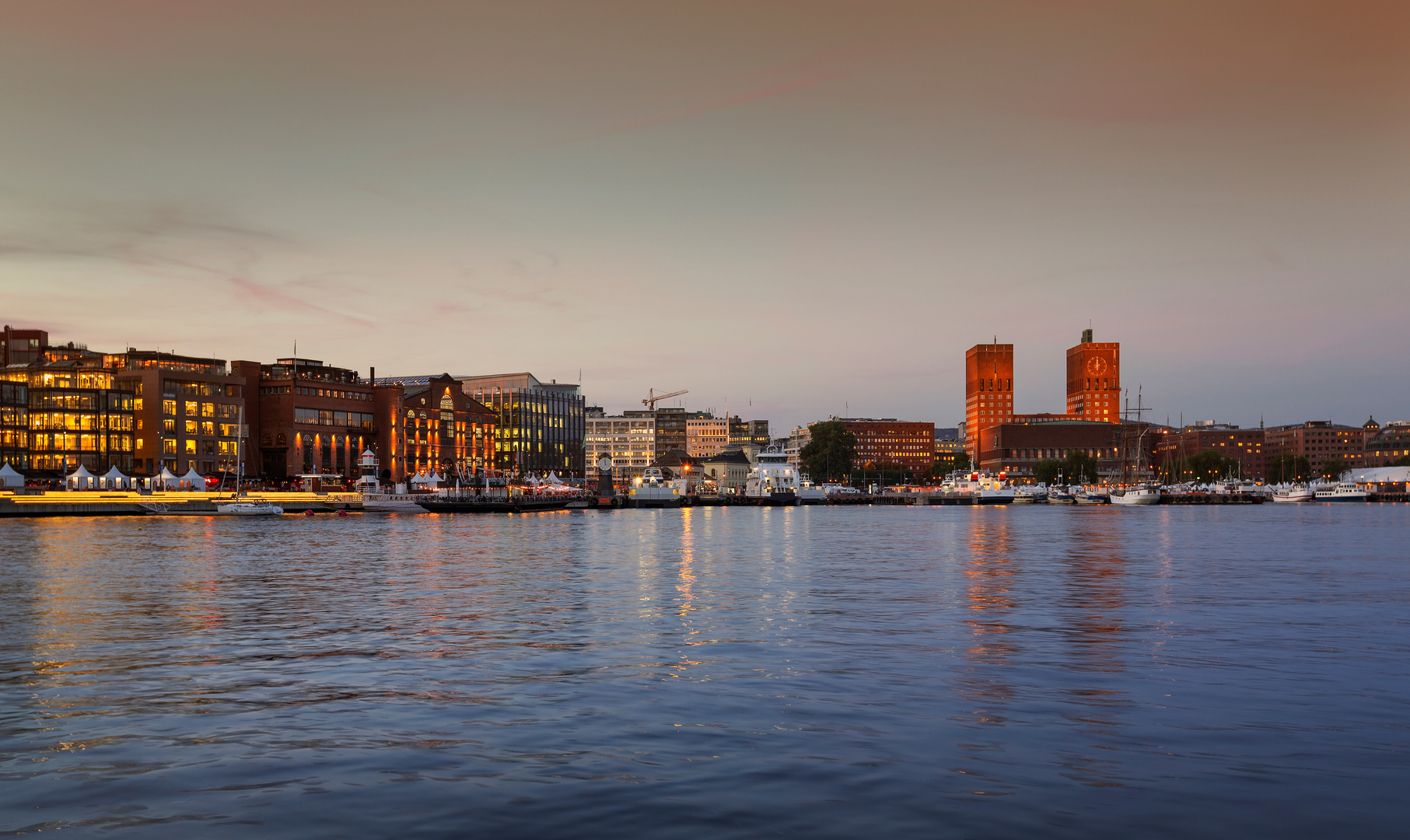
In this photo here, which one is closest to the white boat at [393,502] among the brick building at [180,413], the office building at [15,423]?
the brick building at [180,413]

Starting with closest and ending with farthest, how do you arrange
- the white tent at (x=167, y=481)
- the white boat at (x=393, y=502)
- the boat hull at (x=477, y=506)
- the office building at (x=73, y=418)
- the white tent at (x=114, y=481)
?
the white tent at (x=114, y=481) < the boat hull at (x=477, y=506) < the white tent at (x=167, y=481) < the white boat at (x=393, y=502) < the office building at (x=73, y=418)

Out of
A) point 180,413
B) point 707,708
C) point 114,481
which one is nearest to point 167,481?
point 114,481

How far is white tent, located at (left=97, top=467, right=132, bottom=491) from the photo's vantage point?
5846 inches

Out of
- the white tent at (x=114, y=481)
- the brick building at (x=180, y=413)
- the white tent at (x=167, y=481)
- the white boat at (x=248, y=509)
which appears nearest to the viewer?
the white boat at (x=248, y=509)

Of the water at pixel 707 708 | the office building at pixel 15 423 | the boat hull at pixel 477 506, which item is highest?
the office building at pixel 15 423

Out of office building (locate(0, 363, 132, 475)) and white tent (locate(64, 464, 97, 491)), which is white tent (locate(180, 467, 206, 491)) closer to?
white tent (locate(64, 464, 97, 491))

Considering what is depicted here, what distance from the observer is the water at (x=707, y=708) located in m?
12.4

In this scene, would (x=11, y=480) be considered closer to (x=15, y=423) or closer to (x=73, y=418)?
(x=73, y=418)

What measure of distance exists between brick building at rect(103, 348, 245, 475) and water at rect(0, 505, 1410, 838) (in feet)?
487

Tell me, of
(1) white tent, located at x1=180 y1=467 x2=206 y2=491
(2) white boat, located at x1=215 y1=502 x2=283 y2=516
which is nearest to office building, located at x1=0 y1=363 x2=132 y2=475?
(1) white tent, located at x1=180 y1=467 x2=206 y2=491

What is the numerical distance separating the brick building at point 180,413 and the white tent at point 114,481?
1727 centimetres

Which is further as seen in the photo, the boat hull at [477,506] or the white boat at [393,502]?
the white boat at [393,502]

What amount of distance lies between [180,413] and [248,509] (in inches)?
2009

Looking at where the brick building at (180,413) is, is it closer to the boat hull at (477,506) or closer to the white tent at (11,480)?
the white tent at (11,480)
